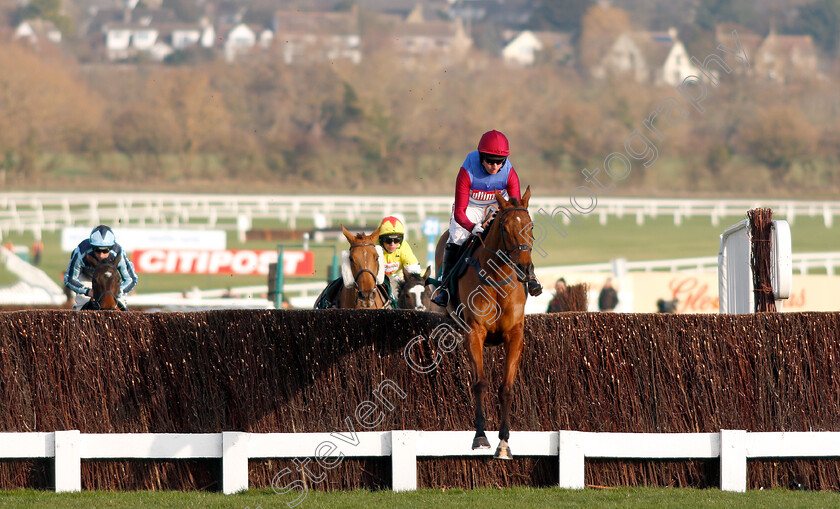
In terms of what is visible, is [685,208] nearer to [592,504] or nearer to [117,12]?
[592,504]

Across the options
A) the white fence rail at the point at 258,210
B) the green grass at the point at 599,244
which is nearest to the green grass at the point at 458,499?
the green grass at the point at 599,244

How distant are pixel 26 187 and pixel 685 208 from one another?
92.3 ft

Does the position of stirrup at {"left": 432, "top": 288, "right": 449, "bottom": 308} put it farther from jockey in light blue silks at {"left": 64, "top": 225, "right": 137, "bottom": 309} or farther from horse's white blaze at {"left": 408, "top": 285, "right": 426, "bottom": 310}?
jockey in light blue silks at {"left": 64, "top": 225, "right": 137, "bottom": 309}

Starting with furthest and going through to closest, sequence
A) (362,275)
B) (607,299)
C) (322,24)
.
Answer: (322,24) < (607,299) < (362,275)

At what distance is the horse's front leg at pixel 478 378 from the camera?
267 inches

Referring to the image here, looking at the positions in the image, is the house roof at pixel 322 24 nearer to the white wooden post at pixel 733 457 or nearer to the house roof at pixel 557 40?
the house roof at pixel 557 40

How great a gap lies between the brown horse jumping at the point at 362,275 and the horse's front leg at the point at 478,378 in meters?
2.43

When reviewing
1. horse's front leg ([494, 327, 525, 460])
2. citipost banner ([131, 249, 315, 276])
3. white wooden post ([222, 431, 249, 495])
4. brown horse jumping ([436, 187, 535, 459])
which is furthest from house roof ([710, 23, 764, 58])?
white wooden post ([222, 431, 249, 495])

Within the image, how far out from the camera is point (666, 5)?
262 ft

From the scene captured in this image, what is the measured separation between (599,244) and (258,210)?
12016 mm

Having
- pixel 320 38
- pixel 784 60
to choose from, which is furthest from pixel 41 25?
pixel 784 60

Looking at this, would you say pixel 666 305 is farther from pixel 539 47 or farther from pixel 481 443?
pixel 539 47

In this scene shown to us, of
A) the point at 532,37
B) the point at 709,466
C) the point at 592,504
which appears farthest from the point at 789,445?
the point at 532,37

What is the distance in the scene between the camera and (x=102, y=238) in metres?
9.54
